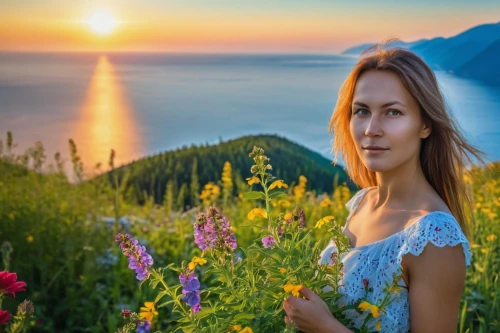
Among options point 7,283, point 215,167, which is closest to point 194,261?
point 7,283

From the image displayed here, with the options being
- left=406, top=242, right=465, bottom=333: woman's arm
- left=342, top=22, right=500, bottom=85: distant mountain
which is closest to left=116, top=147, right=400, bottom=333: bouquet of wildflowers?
left=406, top=242, right=465, bottom=333: woman's arm

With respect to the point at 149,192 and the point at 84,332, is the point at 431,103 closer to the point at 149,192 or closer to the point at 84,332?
the point at 84,332

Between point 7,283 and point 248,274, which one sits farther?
point 7,283

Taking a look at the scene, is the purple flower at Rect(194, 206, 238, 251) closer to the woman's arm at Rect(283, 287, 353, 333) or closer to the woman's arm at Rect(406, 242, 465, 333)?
the woman's arm at Rect(283, 287, 353, 333)

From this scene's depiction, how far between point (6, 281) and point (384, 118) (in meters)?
1.20

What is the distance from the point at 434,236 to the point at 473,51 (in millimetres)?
3808

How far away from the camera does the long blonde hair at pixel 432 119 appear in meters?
1.99

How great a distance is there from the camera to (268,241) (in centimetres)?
183

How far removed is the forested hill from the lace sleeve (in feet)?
16.5

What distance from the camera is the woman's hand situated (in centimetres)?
165

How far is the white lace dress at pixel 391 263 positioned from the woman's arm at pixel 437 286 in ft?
0.09

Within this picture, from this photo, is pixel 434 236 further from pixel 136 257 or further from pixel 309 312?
pixel 136 257

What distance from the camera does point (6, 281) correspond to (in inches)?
70.1

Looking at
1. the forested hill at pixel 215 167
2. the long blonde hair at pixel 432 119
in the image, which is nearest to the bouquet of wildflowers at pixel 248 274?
the long blonde hair at pixel 432 119
